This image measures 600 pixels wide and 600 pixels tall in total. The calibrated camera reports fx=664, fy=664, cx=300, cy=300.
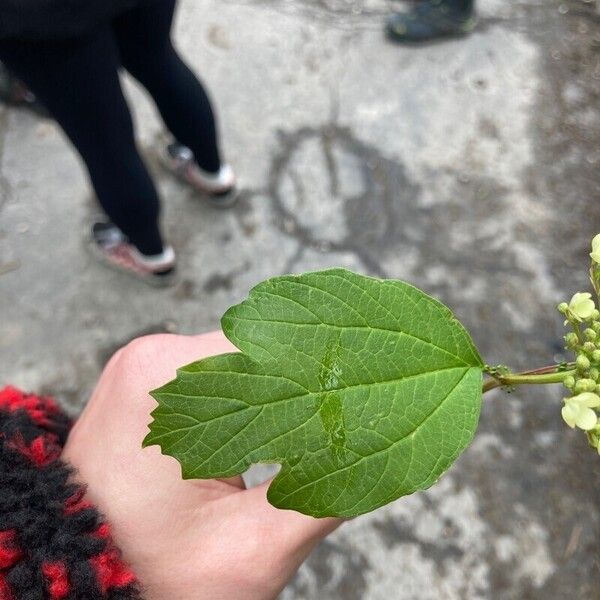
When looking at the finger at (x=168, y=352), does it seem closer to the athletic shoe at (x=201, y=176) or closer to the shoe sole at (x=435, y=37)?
the athletic shoe at (x=201, y=176)

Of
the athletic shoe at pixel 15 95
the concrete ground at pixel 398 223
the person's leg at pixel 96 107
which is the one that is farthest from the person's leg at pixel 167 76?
the athletic shoe at pixel 15 95

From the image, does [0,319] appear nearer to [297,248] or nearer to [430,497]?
[297,248]

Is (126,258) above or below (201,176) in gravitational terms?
below

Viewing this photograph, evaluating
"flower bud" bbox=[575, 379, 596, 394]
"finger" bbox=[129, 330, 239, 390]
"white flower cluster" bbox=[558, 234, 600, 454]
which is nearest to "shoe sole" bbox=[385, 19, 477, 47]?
"finger" bbox=[129, 330, 239, 390]

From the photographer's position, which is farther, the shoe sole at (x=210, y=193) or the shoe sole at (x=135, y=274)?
the shoe sole at (x=210, y=193)

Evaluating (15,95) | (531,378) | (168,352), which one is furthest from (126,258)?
(531,378)

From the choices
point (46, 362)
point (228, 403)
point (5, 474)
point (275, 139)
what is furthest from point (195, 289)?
point (228, 403)

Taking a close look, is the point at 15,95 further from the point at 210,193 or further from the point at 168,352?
the point at 168,352

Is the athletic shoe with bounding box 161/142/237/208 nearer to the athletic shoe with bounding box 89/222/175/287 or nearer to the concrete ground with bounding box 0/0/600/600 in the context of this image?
the concrete ground with bounding box 0/0/600/600
